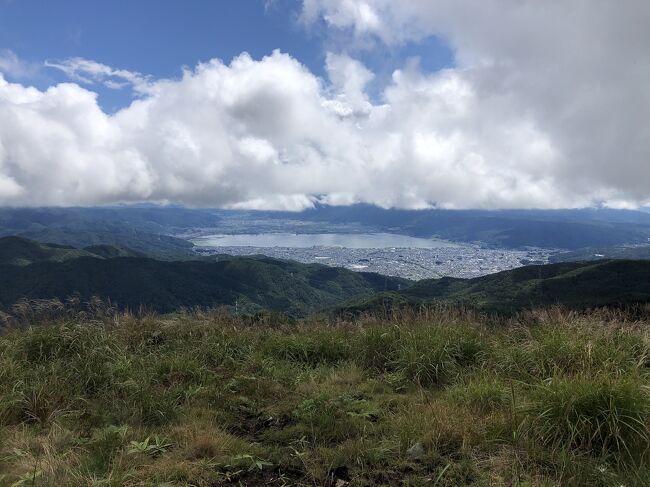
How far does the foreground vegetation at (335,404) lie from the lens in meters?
3.32

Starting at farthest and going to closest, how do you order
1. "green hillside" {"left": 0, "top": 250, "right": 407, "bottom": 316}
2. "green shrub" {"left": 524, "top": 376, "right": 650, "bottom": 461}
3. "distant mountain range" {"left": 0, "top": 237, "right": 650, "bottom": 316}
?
"green hillside" {"left": 0, "top": 250, "right": 407, "bottom": 316}
"distant mountain range" {"left": 0, "top": 237, "right": 650, "bottom": 316}
"green shrub" {"left": 524, "top": 376, "right": 650, "bottom": 461}

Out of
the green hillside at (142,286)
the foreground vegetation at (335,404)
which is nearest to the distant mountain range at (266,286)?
the green hillside at (142,286)

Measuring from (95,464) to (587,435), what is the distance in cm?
433

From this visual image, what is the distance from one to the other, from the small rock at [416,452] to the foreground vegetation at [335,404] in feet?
0.04

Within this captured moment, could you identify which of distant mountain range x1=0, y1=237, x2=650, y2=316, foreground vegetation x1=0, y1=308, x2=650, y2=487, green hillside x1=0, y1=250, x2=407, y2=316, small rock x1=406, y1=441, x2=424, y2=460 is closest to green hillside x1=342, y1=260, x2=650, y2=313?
distant mountain range x1=0, y1=237, x2=650, y2=316

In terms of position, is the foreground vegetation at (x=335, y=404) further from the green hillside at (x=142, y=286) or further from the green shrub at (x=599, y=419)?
the green hillside at (x=142, y=286)

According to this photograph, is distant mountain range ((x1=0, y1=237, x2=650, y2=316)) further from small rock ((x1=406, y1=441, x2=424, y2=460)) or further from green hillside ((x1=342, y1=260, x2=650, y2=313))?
small rock ((x1=406, y1=441, x2=424, y2=460))

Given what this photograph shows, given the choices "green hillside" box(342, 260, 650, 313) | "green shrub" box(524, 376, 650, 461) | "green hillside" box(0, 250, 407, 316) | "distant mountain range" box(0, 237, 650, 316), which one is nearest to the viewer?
"green shrub" box(524, 376, 650, 461)

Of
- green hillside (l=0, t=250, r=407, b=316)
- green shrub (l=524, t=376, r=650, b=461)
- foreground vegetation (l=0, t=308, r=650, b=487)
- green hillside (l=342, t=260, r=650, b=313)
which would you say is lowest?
green hillside (l=0, t=250, r=407, b=316)

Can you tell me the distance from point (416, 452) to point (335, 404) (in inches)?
55.7

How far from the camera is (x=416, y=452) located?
12.0 ft

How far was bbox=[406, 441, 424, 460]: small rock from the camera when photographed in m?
3.60

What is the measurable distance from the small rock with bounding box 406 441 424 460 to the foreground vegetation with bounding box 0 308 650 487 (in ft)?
0.04

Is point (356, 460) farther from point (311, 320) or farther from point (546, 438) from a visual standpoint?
point (311, 320)
